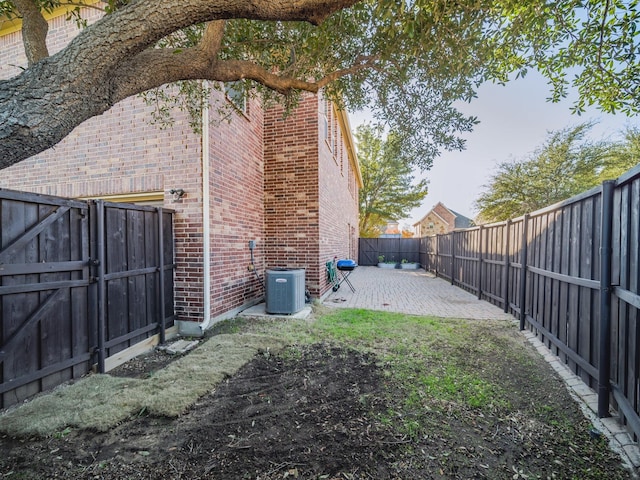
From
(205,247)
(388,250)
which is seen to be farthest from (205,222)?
(388,250)

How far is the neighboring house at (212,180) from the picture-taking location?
4.72 metres

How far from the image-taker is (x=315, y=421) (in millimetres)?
2389

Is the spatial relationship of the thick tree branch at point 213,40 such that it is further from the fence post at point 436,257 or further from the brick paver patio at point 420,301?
the fence post at point 436,257

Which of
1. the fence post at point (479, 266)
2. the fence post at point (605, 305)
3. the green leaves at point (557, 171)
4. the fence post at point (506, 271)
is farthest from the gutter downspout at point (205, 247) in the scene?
the green leaves at point (557, 171)

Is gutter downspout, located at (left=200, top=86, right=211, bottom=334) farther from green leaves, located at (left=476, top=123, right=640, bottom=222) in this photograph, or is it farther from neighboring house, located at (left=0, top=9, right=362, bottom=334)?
green leaves, located at (left=476, top=123, right=640, bottom=222)

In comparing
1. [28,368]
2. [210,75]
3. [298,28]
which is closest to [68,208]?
[28,368]

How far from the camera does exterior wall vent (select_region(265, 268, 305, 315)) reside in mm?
5598

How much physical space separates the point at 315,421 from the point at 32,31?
398cm

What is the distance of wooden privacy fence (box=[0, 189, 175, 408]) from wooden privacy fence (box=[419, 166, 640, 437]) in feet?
16.4

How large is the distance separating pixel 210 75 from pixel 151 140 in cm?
307

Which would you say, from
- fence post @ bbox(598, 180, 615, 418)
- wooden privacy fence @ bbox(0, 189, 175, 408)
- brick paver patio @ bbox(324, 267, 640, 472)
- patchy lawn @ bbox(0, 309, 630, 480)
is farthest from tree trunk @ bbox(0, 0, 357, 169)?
brick paver patio @ bbox(324, 267, 640, 472)

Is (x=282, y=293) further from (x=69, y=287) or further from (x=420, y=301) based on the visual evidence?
(x=420, y=301)

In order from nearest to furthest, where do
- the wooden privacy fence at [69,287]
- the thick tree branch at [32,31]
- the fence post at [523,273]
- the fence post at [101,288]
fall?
the thick tree branch at [32,31] → the wooden privacy fence at [69,287] → the fence post at [101,288] → the fence post at [523,273]

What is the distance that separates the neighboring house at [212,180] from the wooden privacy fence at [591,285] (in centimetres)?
409
